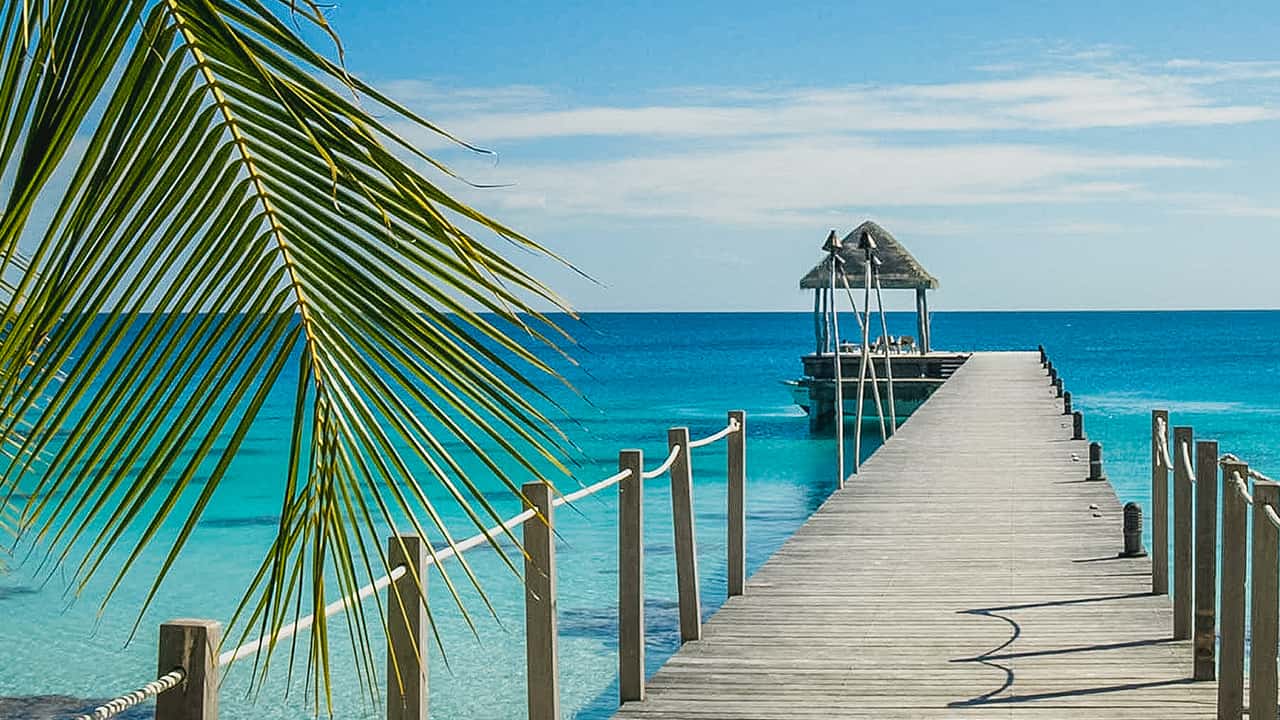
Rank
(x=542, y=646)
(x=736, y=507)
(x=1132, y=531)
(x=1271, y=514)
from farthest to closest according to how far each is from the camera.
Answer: (x=1132, y=531)
(x=736, y=507)
(x=542, y=646)
(x=1271, y=514)

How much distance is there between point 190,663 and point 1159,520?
547 cm

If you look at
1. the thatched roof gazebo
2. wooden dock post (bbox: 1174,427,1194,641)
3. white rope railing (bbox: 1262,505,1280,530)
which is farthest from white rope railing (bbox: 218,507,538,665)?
the thatched roof gazebo

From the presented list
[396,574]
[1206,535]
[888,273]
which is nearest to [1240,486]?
[1206,535]

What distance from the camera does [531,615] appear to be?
434 centimetres

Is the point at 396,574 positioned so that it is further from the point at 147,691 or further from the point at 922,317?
the point at 922,317

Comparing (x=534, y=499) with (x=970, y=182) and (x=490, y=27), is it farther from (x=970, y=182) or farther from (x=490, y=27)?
(x=970, y=182)

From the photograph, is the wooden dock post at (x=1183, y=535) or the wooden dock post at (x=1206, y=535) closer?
the wooden dock post at (x=1206, y=535)

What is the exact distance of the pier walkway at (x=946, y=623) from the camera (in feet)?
17.1

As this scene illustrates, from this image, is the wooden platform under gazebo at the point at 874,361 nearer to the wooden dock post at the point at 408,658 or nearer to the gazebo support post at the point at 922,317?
the gazebo support post at the point at 922,317

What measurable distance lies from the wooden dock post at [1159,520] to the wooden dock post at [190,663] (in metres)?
5.12

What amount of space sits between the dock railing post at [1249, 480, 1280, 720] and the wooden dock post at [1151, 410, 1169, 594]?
2456mm

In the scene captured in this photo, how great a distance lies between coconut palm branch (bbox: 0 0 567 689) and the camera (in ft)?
4.03

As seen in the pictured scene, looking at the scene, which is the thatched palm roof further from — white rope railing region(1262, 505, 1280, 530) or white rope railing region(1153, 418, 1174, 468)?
white rope railing region(1262, 505, 1280, 530)

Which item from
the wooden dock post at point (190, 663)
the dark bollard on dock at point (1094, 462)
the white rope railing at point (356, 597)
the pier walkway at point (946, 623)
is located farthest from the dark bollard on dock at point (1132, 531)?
the wooden dock post at point (190, 663)
